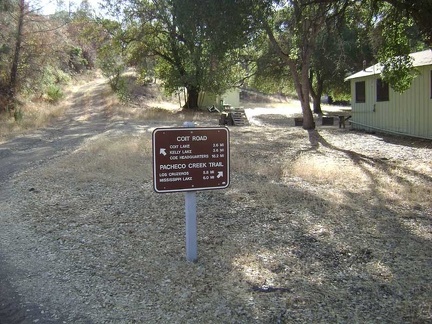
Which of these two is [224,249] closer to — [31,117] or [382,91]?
[382,91]

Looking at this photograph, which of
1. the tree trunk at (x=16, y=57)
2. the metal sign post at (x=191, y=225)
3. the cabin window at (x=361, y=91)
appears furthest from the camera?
the tree trunk at (x=16, y=57)

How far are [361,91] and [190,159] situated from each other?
57.1 feet

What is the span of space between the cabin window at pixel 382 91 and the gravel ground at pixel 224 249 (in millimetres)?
9722

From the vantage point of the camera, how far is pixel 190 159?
3.98 metres

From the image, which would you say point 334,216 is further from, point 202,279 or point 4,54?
point 4,54

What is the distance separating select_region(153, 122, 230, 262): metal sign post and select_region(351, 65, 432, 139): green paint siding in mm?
13255

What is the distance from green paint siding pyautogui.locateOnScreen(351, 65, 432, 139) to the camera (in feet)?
49.5

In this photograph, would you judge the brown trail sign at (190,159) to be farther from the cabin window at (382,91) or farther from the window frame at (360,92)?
the window frame at (360,92)

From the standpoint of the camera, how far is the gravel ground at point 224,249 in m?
3.42

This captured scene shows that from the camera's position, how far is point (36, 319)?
10.7 feet

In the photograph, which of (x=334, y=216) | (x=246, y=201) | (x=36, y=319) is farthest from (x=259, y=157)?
(x=36, y=319)

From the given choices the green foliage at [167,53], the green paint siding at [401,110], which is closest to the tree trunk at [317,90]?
the green foliage at [167,53]

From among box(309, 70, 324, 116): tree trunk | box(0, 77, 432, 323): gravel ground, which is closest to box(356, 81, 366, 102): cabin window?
box(0, 77, 432, 323): gravel ground

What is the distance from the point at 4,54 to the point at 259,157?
54.6 ft
